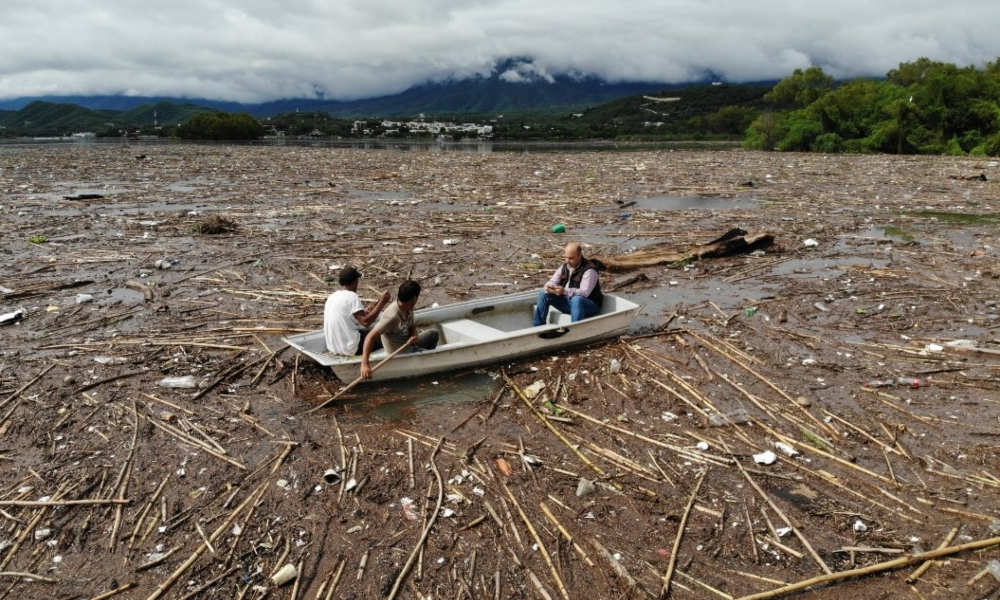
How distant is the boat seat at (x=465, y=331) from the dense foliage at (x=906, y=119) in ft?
158

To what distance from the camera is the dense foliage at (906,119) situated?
44688 mm

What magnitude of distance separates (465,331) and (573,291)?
1.44m

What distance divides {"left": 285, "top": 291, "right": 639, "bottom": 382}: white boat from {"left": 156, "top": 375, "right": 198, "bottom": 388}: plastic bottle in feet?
3.52

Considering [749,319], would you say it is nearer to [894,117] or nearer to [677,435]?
[677,435]

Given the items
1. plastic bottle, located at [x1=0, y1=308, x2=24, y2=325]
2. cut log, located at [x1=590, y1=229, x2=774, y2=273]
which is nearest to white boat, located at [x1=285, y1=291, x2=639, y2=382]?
cut log, located at [x1=590, y1=229, x2=774, y2=273]

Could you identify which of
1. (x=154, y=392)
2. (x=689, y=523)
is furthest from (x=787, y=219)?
(x=154, y=392)

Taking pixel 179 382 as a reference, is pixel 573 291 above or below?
above

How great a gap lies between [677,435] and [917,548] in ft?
6.33

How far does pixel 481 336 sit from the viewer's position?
23.5 ft

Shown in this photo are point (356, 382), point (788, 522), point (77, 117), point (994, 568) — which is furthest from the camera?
point (77, 117)

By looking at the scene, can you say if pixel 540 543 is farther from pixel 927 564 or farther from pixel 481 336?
pixel 481 336

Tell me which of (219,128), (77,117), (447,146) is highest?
(77,117)

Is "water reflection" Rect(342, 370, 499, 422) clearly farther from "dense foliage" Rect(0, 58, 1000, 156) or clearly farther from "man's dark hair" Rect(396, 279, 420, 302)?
"dense foliage" Rect(0, 58, 1000, 156)

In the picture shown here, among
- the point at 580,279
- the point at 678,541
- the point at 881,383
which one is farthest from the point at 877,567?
the point at 580,279
